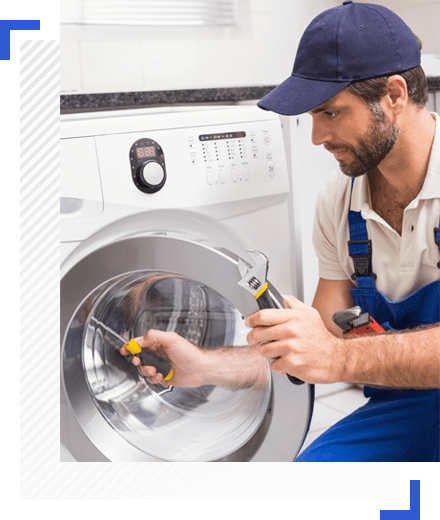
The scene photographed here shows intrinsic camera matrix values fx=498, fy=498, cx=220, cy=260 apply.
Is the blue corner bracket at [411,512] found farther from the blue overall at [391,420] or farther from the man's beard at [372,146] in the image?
the man's beard at [372,146]

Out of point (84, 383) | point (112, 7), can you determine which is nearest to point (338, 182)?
point (84, 383)

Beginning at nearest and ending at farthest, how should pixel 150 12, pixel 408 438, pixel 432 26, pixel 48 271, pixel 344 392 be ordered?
pixel 48 271, pixel 408 438, pixel 432 26, pixel 150 12, pixel 344 392

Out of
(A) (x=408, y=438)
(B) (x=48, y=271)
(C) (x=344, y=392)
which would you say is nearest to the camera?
(B) (x=48, y=271)

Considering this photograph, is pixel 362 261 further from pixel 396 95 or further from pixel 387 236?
pixel 396 95

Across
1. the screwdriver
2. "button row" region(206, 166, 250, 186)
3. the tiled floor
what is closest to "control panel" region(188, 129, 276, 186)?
"button row" region(206, 166, 250, 186)

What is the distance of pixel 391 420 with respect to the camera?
2.77 ft

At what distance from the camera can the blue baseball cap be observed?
743 millimetres

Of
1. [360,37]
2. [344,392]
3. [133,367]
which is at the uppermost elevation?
[360,37]

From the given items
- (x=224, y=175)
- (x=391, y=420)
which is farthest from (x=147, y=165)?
(x=391, y=420)

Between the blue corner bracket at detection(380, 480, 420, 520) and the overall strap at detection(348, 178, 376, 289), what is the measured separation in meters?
0.33

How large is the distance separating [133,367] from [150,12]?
904mm

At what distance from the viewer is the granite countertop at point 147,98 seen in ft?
3.13

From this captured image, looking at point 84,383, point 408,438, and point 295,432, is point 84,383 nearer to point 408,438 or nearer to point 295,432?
point 295,432

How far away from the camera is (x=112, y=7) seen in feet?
4.48
